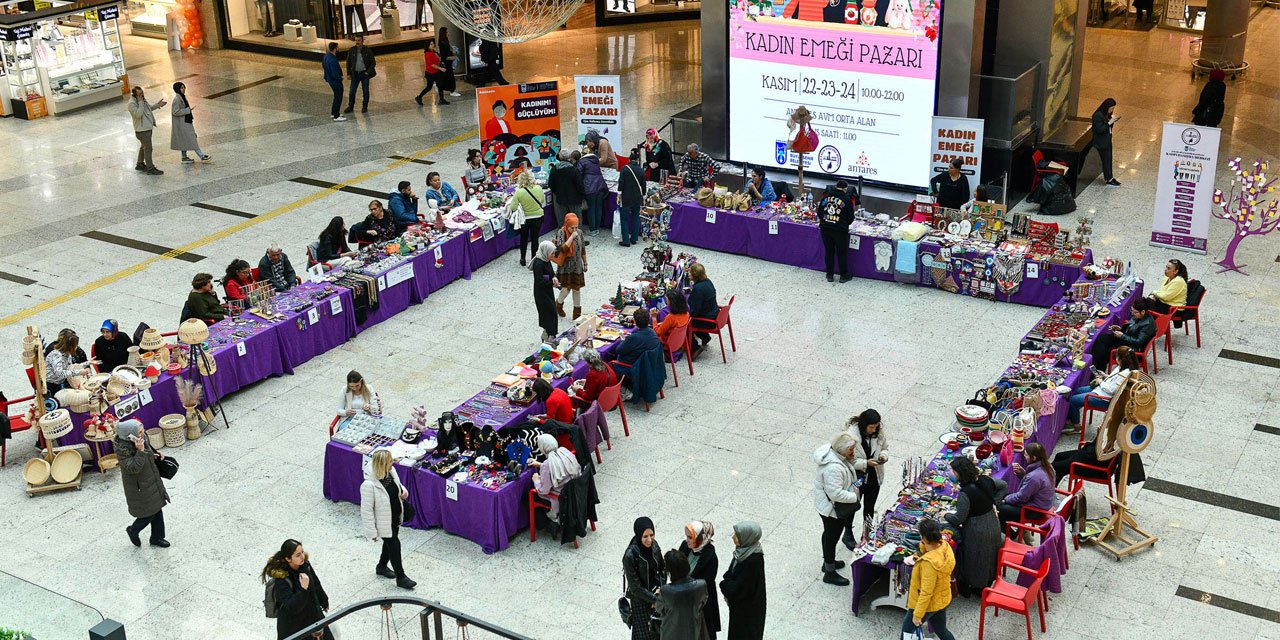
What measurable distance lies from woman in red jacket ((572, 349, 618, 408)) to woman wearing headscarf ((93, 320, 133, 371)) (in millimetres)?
4527

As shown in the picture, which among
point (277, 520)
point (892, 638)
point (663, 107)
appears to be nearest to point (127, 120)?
point (663, 107)

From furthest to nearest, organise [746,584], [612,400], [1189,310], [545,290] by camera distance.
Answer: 1. [545,290]
2. [1189,310]
3. [612,400]
4. [746,584]

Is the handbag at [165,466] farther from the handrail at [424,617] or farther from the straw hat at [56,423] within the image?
the handrail at [424,617]

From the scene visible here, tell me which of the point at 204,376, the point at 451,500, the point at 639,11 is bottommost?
the point at 451,500

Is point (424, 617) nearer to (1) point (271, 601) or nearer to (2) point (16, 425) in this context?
(1) point (271, 601)

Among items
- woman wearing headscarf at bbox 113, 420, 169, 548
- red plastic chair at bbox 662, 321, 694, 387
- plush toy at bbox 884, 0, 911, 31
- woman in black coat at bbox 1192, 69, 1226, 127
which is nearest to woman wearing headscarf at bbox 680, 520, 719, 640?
red plastic chair at bbox 662, 321, 694, 387

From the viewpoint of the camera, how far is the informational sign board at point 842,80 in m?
17.0

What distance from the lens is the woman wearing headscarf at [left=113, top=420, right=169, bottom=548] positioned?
9.90 meters

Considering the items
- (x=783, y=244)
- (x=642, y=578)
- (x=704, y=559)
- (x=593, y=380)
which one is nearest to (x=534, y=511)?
(x=593, y=380)

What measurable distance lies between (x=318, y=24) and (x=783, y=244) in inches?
664

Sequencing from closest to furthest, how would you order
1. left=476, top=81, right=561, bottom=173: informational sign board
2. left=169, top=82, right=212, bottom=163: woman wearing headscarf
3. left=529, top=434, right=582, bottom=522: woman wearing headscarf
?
left=529, top=434, right=582, bottom=522: woman wearing headscarf < left=476, top=81, right=561, bottom=173: informational sign board < left=169, top=82, right=212, bottom=163: woman wearing headscarf

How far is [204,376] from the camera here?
12.3 meters

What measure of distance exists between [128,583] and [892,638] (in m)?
5.96

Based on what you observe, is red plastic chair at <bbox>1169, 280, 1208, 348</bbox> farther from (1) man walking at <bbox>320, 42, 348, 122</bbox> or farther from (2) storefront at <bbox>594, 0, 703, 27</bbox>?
(2) storefront at <bbox>594, 0, 703, 27</bbox>
